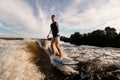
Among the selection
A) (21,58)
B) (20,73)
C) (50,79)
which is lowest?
(50,79)

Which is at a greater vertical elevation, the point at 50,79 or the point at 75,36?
the point at 75,36

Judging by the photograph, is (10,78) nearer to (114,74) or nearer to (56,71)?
(56,71)

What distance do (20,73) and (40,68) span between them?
68.4 inches

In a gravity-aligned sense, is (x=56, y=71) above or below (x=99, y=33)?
below

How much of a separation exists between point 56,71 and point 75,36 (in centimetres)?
9970

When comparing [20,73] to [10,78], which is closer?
[10,78]

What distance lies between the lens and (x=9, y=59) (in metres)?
10.4

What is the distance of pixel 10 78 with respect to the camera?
843 centimetres

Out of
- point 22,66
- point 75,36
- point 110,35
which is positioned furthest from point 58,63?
point 75,36

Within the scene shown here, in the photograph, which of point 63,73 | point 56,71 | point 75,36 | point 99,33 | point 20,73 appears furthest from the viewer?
point 75,36

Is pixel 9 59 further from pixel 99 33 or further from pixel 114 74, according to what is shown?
pixel 99 33

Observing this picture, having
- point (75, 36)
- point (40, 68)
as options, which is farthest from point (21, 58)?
point (75, 36)

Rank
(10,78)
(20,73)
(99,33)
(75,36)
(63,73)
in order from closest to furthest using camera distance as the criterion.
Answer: (10,78) → (20,73) → (63,73) → (99,33) → (75,36)

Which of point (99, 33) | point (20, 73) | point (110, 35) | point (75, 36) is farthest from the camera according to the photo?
point (75, 36)
